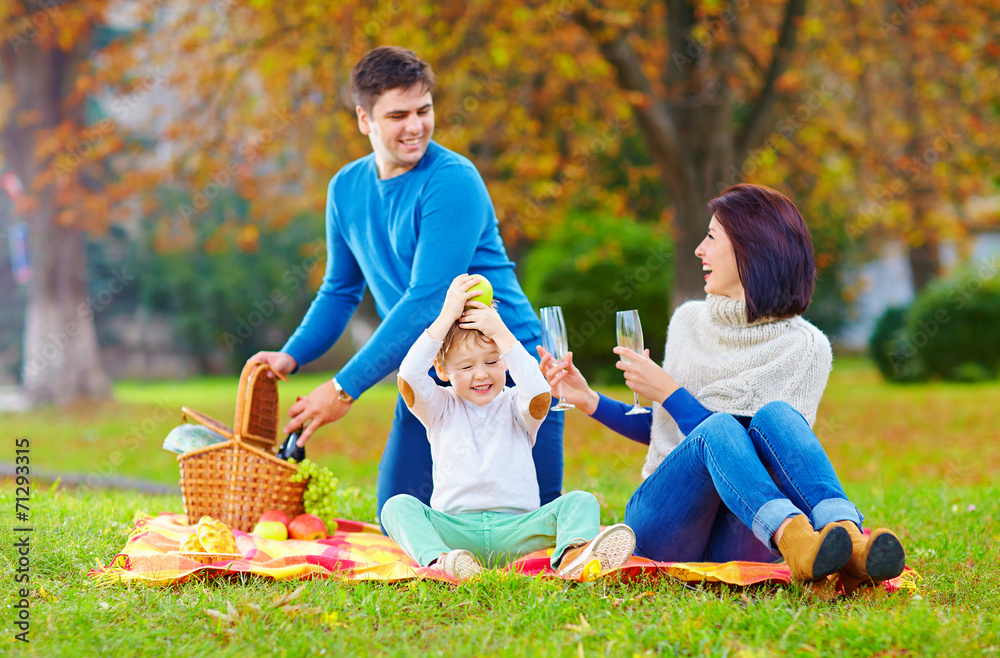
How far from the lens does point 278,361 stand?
151 inches

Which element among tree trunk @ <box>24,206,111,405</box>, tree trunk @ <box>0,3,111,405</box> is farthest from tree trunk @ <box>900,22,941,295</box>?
tree trunk @ <box>24,206,111,405</box>

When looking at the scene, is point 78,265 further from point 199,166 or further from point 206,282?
point 206,282

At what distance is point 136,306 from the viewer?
80.6 feet

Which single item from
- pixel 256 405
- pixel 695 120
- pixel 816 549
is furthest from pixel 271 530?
pixel 695 120

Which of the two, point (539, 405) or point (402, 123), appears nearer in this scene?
point (539, 405)

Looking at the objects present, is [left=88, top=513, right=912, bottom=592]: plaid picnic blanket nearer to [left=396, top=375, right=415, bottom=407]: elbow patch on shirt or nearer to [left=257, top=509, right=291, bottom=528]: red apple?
[left=257, top=509, right=291, bottom=528]: red apple

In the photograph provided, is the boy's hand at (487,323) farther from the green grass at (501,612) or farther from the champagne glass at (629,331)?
the green grass at (501,612)

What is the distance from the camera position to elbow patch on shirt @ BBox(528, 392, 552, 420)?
3154 mm

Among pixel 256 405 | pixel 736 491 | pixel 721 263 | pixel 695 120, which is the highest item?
pixel 695 120

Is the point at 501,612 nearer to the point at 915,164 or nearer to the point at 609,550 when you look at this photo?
the point at 609,550

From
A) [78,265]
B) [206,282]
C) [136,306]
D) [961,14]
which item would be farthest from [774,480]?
[136,306]

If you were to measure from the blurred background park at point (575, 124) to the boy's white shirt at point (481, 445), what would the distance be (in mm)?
5051

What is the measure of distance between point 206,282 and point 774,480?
22.5 metres

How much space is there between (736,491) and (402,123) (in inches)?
74.3
